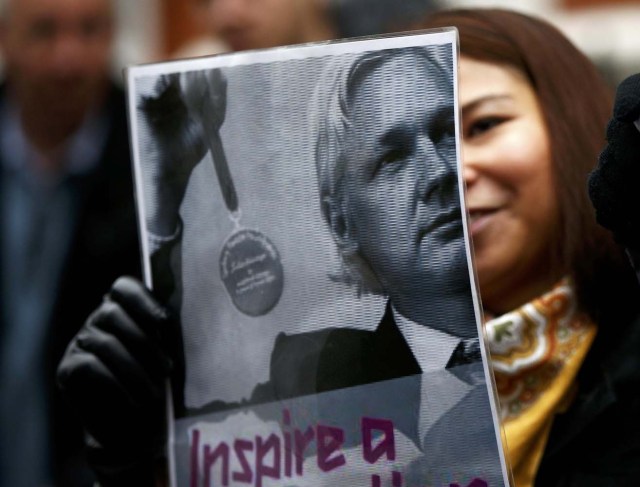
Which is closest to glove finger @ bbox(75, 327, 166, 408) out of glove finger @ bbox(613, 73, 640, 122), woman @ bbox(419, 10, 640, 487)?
woman @ bbox(419, 10, 640, 487)

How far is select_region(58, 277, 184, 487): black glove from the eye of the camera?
1.70m

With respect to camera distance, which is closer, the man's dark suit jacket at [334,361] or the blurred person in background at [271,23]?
the man's dark suit jacket at [334,361]

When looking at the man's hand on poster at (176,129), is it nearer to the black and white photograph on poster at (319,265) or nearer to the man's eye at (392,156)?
the black and white photograph on poster at (319,265)

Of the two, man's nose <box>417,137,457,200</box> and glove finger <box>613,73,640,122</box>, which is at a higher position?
glove finger <box>613,73,640,122</box>

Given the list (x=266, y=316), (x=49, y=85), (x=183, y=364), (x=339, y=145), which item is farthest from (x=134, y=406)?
(x=49, y=85)

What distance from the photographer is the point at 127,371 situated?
173 cm

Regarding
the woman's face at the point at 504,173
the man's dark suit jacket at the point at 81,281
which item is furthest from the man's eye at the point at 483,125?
the man's dark suit jacket at the point at 81,281

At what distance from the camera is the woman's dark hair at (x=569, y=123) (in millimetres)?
1781

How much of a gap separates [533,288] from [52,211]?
1.70 meters

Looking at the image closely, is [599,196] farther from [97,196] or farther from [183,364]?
[97,196]

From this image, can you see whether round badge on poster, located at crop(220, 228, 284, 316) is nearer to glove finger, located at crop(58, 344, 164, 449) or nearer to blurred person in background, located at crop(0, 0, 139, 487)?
glove finger, located at crop(58, 344, 164, 449)

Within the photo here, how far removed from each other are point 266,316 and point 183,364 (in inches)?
6.5

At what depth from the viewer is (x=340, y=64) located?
1511 millimetres

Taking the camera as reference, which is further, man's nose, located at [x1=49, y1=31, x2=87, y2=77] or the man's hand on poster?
man's nose, located at [x1=49, y1=31, x2=87, y2=77]
